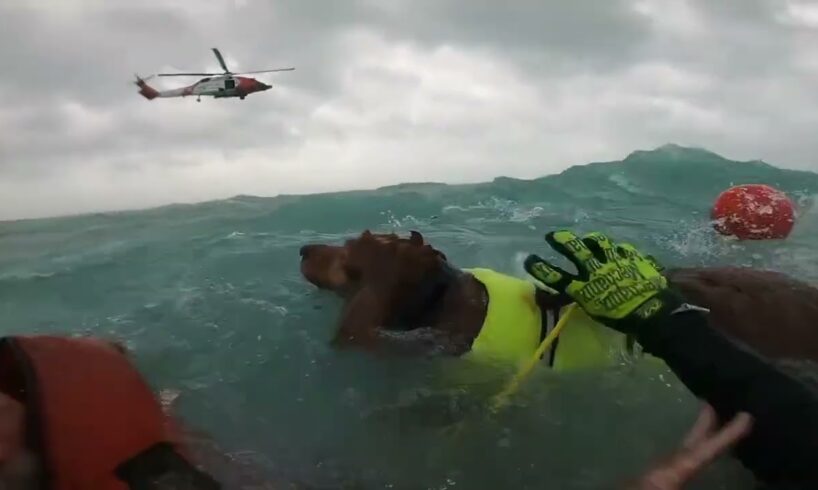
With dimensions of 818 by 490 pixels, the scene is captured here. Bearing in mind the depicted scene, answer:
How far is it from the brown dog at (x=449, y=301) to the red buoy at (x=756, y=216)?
353cm

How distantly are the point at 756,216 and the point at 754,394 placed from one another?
16.6ft

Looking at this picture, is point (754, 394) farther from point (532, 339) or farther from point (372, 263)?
A: point (372, 263)

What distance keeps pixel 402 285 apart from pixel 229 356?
1177 millimetres

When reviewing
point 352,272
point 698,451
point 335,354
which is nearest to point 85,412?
point 698,451

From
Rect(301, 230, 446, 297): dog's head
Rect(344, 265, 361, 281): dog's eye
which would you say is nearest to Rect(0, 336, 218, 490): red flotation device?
Rect(301, 230, 446, 297): dog's head

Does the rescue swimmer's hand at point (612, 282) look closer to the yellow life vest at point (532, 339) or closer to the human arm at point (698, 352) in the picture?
the human arm at point (698, 352)

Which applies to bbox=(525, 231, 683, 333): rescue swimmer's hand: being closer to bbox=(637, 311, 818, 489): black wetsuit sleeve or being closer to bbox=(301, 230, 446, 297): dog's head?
bbox=(637, 311, 818, 489): black wetsuit sleeve

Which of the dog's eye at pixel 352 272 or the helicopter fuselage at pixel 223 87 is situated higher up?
the helicopter fuselage at pixel 223 87

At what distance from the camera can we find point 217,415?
3768 millimetres

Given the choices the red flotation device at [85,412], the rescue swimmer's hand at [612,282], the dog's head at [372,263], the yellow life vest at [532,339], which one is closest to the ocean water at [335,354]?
the yellow life vest at [532,339]

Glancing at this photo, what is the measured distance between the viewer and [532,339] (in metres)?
3.92

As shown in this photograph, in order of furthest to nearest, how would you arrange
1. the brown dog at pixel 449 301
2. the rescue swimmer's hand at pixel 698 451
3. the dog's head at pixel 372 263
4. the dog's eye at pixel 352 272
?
the dog's eye at pixel 352 272 < the dog's head at pixel 372 263 < the brown dog at pixel 449 301 < the rescue swimmer's hand at pixel 698 451

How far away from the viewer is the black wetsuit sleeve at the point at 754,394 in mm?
2458

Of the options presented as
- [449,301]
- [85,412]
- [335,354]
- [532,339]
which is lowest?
[335,354]
